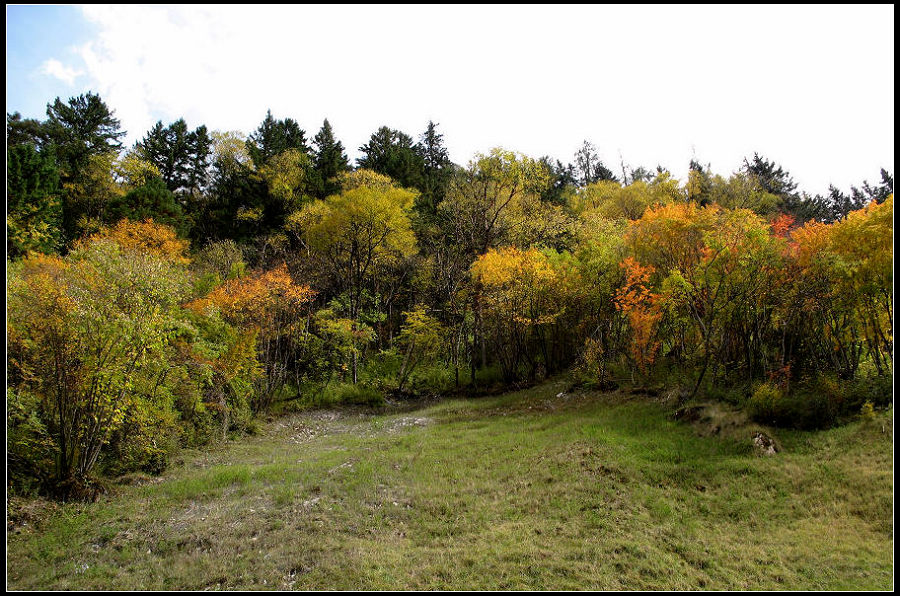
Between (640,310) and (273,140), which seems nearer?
(640,310)

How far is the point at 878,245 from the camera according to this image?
35.2 feet

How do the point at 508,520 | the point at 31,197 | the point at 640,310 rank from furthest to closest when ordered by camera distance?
the point at 31,197 → the point at 640,310 → the point at 508,520

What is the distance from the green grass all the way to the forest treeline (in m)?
1.98

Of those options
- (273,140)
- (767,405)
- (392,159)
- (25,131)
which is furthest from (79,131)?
(767,405)

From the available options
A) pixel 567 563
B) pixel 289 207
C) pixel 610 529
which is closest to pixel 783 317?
pixel 610 529

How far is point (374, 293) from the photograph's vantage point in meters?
31.6

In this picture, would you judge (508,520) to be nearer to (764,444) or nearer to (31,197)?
(764,444)

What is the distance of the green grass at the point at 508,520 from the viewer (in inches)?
254

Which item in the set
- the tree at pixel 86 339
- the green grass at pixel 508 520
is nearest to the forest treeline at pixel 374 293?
the tree at pixel 86 339

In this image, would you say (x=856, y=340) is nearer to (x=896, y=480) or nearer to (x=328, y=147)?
(x=896, y=480)

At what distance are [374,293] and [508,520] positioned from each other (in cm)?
2462

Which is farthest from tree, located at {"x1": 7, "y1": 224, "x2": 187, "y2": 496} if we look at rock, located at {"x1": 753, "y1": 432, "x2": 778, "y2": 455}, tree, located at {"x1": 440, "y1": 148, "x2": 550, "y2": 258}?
tree, located at {"x1": 440, "y1": 148, "x2": 550, "y2": 258}

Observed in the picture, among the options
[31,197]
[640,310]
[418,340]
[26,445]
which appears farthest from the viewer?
[31,197]

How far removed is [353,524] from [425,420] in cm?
993
